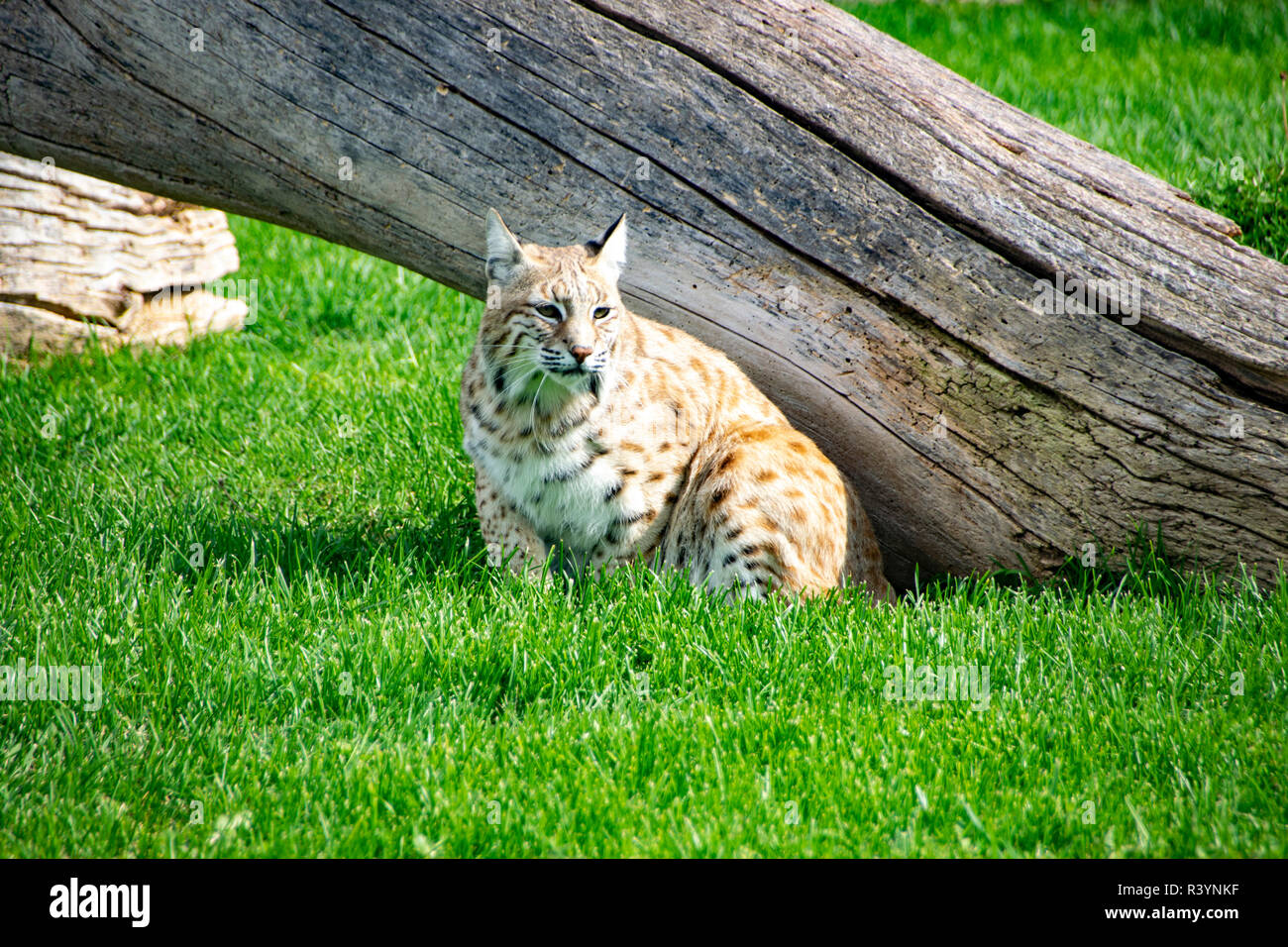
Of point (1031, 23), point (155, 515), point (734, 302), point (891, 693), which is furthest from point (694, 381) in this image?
point (1031, 23)

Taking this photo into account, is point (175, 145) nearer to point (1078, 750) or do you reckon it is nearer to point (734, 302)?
point (734, 302)

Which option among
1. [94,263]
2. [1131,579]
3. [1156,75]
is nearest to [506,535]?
[1131,579]

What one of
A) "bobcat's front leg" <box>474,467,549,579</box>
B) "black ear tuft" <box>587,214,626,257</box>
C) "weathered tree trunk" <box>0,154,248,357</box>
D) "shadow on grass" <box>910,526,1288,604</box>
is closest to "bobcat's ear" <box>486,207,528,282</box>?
"black ear tuft" <box>587,214,626,257</box>

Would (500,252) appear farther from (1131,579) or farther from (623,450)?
(1131,579)

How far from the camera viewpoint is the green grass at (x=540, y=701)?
3.07 m

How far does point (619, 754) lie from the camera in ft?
11.0

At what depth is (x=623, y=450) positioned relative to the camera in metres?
4.68

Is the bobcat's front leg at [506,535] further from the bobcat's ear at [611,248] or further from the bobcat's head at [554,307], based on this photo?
the bobcat's ear at [611,248]

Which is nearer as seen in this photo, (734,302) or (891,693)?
(891,693)

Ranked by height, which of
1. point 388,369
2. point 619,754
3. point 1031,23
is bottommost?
point 619,754

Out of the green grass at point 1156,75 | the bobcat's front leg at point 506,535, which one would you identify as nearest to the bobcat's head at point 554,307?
the bobcat's front leg at point 506,535

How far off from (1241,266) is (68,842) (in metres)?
4.46

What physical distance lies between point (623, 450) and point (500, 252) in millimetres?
940
